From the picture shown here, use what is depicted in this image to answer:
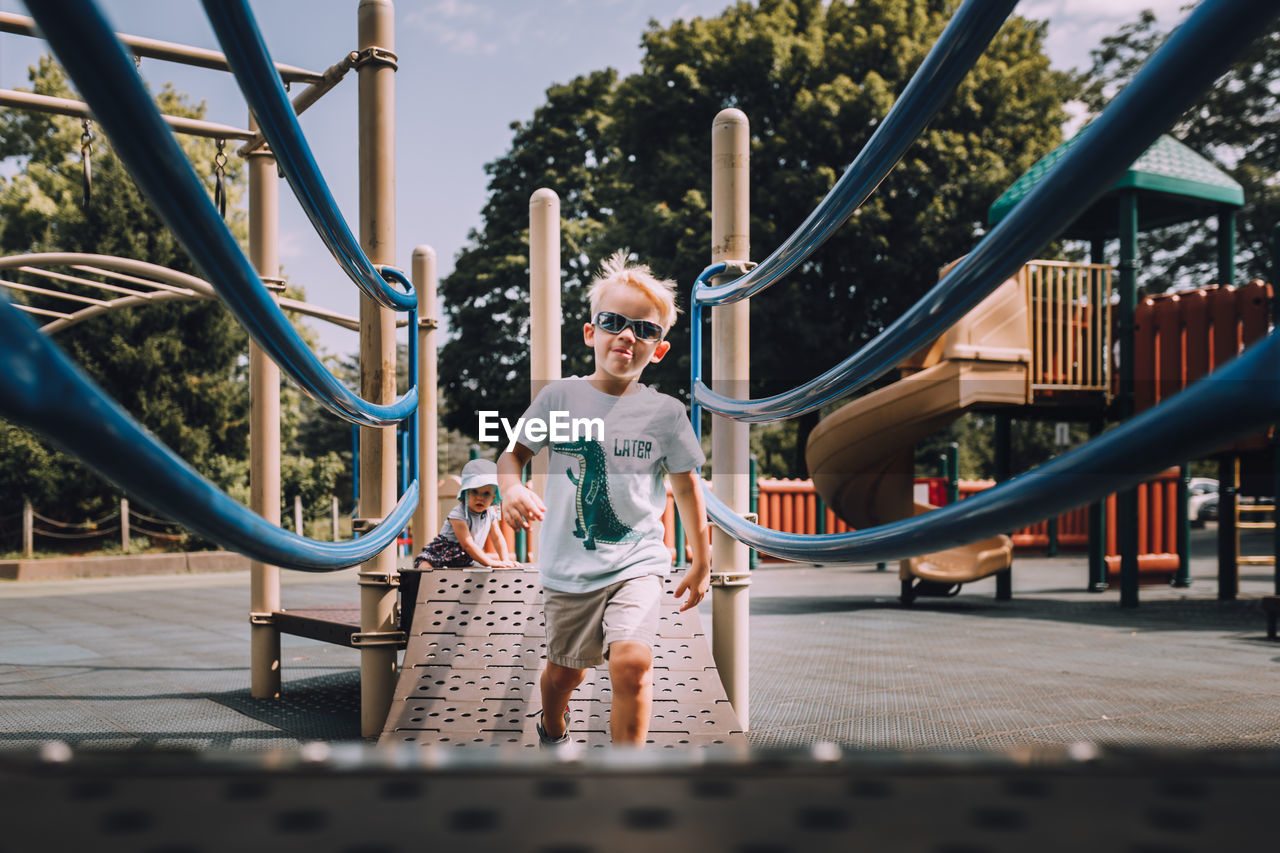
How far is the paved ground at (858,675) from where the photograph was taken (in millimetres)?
3582

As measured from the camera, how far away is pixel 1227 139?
894 inches

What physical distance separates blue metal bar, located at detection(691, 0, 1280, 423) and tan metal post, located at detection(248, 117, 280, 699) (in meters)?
3.50

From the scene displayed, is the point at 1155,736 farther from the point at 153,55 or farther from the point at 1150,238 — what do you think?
the point at 1150,238

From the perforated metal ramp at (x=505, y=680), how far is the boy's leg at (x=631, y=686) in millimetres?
172

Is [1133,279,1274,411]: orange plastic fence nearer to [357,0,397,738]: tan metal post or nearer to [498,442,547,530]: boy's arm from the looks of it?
[357,0,397,738]: tan metal post

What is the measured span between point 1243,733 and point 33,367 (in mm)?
3990

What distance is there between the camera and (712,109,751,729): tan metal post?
309 cm

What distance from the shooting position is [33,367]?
63 cm

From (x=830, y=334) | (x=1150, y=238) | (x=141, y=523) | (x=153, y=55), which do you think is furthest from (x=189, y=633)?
(x=1150, y=238)

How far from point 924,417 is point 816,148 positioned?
1248 centimetres

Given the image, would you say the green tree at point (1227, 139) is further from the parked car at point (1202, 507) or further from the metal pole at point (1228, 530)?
the metal pole at point (1228, 530)

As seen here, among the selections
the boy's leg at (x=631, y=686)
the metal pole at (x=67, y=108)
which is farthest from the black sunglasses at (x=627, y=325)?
the metal pole at (x=67, y=108)

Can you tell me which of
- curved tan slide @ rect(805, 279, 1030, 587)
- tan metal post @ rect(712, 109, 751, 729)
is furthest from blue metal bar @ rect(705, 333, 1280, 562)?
curved tan slide @ rect(805, 279, 1030, 587)

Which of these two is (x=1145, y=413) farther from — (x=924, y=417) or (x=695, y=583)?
(x=924, y=417)
